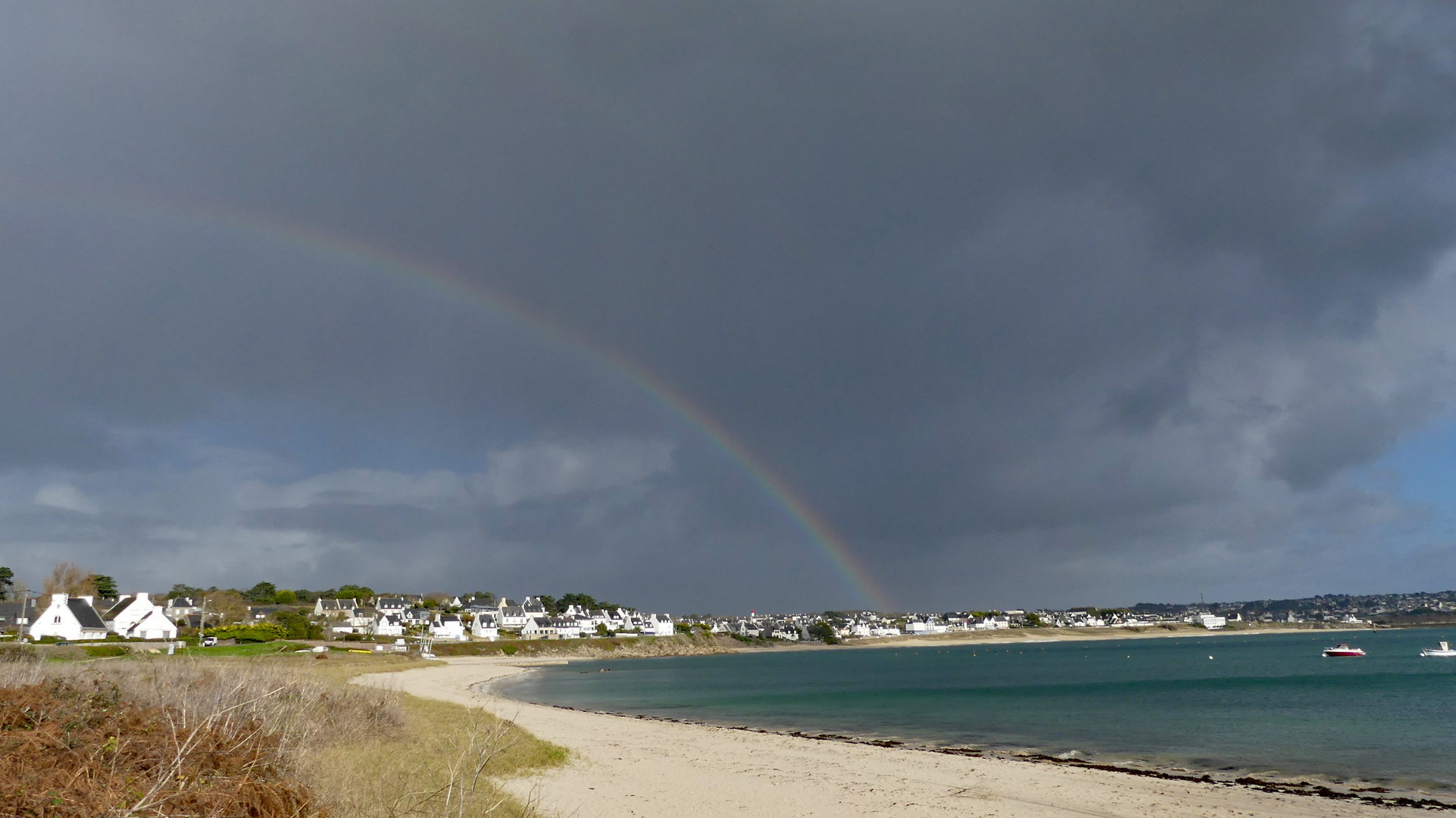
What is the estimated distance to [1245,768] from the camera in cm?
2764

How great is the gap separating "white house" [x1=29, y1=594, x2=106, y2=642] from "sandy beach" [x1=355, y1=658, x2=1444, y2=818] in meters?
75.2

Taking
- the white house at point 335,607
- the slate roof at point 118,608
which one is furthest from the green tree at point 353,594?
the slate roof at point 118,608

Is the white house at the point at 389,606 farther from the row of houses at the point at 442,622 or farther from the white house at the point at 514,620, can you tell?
the white house at the point at 514,620

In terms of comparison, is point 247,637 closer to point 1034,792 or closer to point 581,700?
point 581,700

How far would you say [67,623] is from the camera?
8031cm

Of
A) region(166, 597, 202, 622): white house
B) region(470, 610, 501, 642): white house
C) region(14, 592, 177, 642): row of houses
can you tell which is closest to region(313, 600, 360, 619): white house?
region(166, 597, 202, 622): white house

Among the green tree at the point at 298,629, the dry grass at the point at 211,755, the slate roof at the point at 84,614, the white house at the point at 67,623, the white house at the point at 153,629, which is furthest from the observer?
the green tree at the point at 298,629

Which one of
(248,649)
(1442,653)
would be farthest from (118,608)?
(1442,653)

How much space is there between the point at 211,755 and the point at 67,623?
3786 inches

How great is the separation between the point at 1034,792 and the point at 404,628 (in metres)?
151

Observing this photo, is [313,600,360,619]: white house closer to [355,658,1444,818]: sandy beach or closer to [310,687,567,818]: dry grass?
[310,687,567,818]: dry grass

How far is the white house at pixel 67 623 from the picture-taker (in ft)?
256

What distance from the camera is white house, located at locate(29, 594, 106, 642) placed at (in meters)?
78.1

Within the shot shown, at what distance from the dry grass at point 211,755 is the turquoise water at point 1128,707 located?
25753mm
